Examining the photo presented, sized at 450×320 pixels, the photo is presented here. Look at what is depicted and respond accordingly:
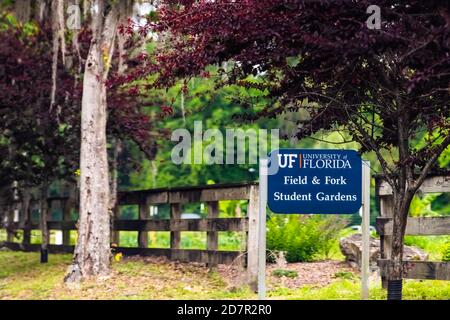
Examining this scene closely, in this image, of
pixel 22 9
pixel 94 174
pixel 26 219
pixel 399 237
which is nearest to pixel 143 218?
pixel 94 174

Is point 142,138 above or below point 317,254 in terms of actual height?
above

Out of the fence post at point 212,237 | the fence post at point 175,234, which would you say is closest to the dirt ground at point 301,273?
the fence post at point 212,237

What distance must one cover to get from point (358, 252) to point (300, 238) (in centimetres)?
98

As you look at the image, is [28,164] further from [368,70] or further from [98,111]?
[368,70]

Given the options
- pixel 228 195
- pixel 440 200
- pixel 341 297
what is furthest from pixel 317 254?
pixel 440 200

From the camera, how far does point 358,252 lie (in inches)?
469

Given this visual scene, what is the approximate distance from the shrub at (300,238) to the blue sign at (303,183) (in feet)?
12.9

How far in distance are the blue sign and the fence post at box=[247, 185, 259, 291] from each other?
6.09ft

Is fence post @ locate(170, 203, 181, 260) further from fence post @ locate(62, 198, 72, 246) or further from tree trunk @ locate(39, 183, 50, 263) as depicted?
fence post @ locate(62, 198, 72, 246)

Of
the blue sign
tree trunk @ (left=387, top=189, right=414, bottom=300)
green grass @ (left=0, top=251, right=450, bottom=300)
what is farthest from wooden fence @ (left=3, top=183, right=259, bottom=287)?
tree trunk @ (left=387, top=189, right=414, bottom=300)

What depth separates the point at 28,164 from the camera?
15.2 metres

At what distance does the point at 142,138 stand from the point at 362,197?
662 cm

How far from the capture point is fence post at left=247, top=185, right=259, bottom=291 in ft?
33.1

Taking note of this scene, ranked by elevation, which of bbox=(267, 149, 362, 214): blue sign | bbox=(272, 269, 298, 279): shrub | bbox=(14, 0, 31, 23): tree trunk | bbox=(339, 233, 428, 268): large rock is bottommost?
bbox=(272, 269, 298, 279): shrub
